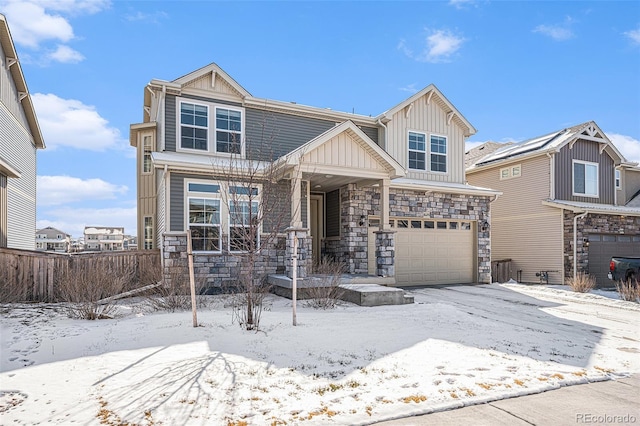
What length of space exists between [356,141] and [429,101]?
5316 millimetres

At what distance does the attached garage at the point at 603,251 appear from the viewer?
51.3 feet

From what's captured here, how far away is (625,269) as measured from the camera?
1201cm

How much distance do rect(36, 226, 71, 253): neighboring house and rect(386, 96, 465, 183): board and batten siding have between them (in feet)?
219

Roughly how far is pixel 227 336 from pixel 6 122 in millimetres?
13436

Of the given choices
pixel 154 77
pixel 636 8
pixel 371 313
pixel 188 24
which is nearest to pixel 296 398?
pixel 371 313

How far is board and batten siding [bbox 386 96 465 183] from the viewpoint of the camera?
14375 mm

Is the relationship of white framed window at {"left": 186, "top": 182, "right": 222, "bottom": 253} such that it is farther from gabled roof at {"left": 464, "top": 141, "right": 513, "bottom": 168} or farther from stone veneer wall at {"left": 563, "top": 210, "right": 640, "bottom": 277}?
gabled roof at {"left": 464, "top": 141, "right": 513, "bottom": 168}

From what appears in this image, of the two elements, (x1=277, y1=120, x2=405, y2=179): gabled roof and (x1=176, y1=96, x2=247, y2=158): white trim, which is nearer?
(x1=277, y1=120, x2=405, y2=179): gabled roof

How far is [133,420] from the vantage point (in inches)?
132

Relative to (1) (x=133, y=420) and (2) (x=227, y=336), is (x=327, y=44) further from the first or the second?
(1) (x=133, y=420)

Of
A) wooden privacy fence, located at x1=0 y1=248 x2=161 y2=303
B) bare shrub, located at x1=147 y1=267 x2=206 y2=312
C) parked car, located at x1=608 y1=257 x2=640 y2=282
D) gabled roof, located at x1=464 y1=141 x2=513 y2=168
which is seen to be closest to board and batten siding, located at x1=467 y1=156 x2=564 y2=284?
gabled roof, located at x1=464 y1=141 x2=513 y2=168

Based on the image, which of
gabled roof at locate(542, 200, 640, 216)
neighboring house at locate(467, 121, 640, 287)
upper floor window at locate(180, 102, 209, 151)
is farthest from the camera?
neighboring house at locate(467, 121, 640, 287)

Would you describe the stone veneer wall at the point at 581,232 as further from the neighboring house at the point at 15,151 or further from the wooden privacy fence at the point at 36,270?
the neighboring house at the point at 15,151

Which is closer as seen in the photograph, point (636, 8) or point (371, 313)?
point (371, 313)
